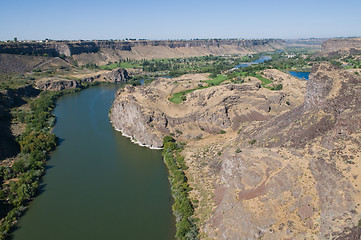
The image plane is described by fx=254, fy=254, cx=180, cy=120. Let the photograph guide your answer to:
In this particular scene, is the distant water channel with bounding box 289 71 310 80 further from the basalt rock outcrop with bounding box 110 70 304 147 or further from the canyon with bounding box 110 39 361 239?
the canyon with bounding box 110 39 361 239

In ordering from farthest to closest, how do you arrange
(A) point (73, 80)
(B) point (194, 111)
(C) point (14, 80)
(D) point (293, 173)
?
(A) point (73, 80)
(C) point (14, 80)
(B) point (194, 111)
(D) point (293, 173)

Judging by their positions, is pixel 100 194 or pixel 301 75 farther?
pixel 301 75

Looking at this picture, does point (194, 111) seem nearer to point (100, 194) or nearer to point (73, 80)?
point (100, 194)

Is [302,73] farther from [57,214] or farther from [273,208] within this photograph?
[57,214]

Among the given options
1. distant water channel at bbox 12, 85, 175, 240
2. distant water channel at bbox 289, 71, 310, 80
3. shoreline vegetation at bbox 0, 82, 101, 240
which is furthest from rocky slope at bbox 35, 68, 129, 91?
distant water channel at bbox 289, 71, 310, 80

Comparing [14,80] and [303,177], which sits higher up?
[303,177]

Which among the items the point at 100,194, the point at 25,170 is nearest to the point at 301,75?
the point at 100,194
